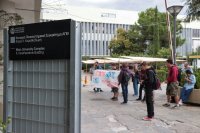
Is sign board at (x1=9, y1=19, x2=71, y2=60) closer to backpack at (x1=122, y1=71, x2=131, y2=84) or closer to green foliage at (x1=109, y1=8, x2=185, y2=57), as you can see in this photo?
backpack at (x1=122, y1=71, x2=131, y2=84)

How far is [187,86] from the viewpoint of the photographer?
14.6 metres

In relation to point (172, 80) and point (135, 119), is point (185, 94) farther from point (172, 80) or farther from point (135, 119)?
point (135, 119)

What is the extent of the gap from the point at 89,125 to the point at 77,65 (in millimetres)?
5738

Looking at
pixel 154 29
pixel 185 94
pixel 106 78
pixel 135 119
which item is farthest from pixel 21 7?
pixel 154 29

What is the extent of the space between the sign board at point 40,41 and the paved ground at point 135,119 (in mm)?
4445

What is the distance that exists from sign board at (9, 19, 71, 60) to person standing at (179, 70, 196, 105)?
32.4 ft

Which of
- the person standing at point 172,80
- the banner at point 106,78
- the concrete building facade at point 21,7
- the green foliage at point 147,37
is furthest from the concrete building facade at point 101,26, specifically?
the person standing at point 172,80

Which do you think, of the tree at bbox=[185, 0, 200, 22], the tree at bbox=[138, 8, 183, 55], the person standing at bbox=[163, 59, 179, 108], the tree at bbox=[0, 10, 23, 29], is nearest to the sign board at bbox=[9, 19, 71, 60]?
the tree at bbox=[0, 10, 23, 29]

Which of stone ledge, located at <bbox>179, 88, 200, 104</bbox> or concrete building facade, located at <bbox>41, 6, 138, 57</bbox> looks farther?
concrete building facade, located at <bbox>41, 6, 138, 57</bbox>

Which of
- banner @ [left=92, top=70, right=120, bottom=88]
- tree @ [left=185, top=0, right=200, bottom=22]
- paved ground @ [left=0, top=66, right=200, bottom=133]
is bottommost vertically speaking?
paved ground @ [left=0, top=66, right=200, bottom=133]

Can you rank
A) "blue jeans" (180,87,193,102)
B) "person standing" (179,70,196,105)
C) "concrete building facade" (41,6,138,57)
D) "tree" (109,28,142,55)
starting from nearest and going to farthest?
"person standing" (179,70,196,105), "blue jeans" (180,87,193,102), "tree" (109,28,142,55), "concrete building facade" (41,6,138,57)

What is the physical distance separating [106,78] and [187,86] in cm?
547

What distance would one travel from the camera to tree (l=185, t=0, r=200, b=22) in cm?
1819

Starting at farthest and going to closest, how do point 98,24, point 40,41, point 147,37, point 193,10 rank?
point 98,24, point 147,37, point 193,10, point 40,41
